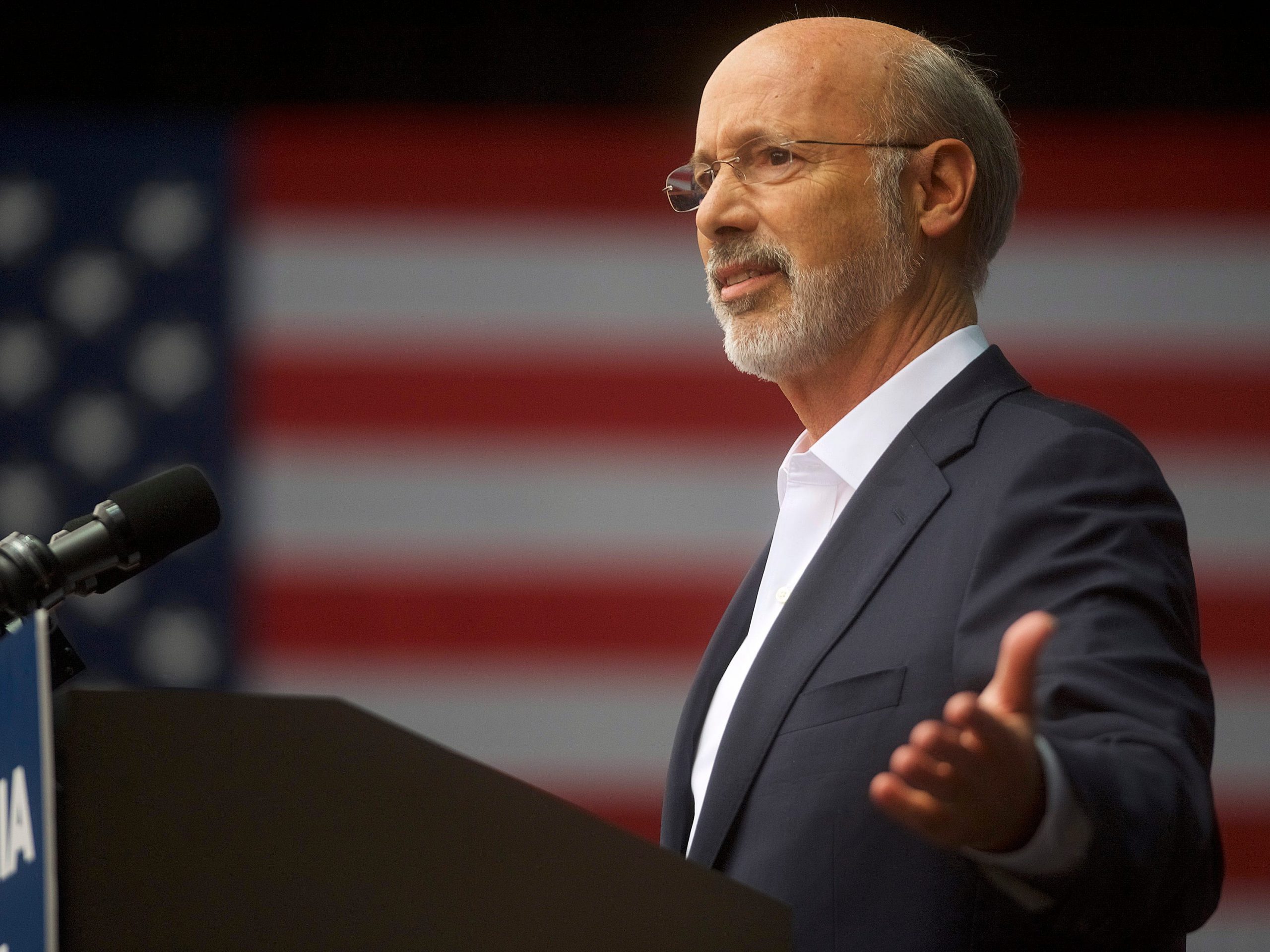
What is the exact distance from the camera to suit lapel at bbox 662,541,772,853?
127cm

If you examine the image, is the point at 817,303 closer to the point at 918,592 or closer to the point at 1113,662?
the point at 918,592

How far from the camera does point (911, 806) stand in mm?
660

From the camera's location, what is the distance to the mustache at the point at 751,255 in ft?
4.64

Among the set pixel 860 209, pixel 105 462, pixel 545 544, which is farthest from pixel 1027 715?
pixel 105 462

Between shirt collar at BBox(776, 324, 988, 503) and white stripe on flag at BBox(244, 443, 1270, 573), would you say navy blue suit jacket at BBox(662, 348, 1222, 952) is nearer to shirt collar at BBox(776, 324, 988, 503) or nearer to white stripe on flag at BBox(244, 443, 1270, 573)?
shirt collar at BBox(776, 324, 988, 503)

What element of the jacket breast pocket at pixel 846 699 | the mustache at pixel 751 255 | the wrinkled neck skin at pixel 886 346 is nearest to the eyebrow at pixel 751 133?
the mustache at pixel 751 255

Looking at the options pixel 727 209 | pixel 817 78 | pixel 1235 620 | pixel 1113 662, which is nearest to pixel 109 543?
pixel 1113 662

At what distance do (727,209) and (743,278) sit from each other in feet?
0.24

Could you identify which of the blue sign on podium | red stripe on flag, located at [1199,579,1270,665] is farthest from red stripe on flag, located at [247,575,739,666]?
the blue sign on podium

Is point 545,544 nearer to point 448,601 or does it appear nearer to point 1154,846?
point 448,601

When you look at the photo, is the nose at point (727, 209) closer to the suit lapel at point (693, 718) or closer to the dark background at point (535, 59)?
the suit lapel at point (693, 718)

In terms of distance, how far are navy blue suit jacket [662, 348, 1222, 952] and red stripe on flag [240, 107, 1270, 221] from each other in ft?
6.40

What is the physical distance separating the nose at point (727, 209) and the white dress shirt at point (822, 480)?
0.23 metres

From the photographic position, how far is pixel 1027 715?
2.27 ft
